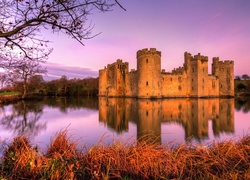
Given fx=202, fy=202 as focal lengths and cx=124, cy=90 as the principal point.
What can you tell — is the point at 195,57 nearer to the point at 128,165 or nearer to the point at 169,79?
the point at 169,79

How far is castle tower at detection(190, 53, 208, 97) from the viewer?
118 ft

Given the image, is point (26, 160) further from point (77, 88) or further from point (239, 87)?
point (239, 87)

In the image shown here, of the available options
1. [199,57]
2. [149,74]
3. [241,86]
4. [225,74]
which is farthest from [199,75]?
[241,86]

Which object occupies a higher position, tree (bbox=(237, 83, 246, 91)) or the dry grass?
tree (bbox=(237, 83, 246, 91))

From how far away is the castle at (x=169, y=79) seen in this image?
31.9 metres

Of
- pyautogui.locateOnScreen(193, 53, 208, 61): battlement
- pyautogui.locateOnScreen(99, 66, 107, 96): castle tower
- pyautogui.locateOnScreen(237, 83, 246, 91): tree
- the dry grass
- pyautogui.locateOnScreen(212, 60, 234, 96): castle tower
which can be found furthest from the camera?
pyautogui.locateOnScreen(237, 83, 246, 91): tree

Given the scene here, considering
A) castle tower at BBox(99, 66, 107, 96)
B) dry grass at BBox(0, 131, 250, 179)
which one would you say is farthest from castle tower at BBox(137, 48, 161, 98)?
dry grass at BBox(0, 131, 250, 179)

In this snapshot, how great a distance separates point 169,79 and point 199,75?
530 centimetres

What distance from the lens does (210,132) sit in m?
9.02

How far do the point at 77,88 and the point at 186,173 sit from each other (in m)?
56.7

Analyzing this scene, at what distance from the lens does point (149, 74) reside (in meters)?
31.7

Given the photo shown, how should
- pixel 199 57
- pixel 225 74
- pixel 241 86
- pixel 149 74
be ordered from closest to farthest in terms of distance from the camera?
pixel 149 74
pixel 199 57
pixel 225 74
pixel 241 86

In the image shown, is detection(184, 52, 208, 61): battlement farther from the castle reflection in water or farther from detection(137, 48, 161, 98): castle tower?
the castle reflection in water

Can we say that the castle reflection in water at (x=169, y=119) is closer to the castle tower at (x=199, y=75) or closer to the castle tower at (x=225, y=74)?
the castle tower at (x=199, y=75)
